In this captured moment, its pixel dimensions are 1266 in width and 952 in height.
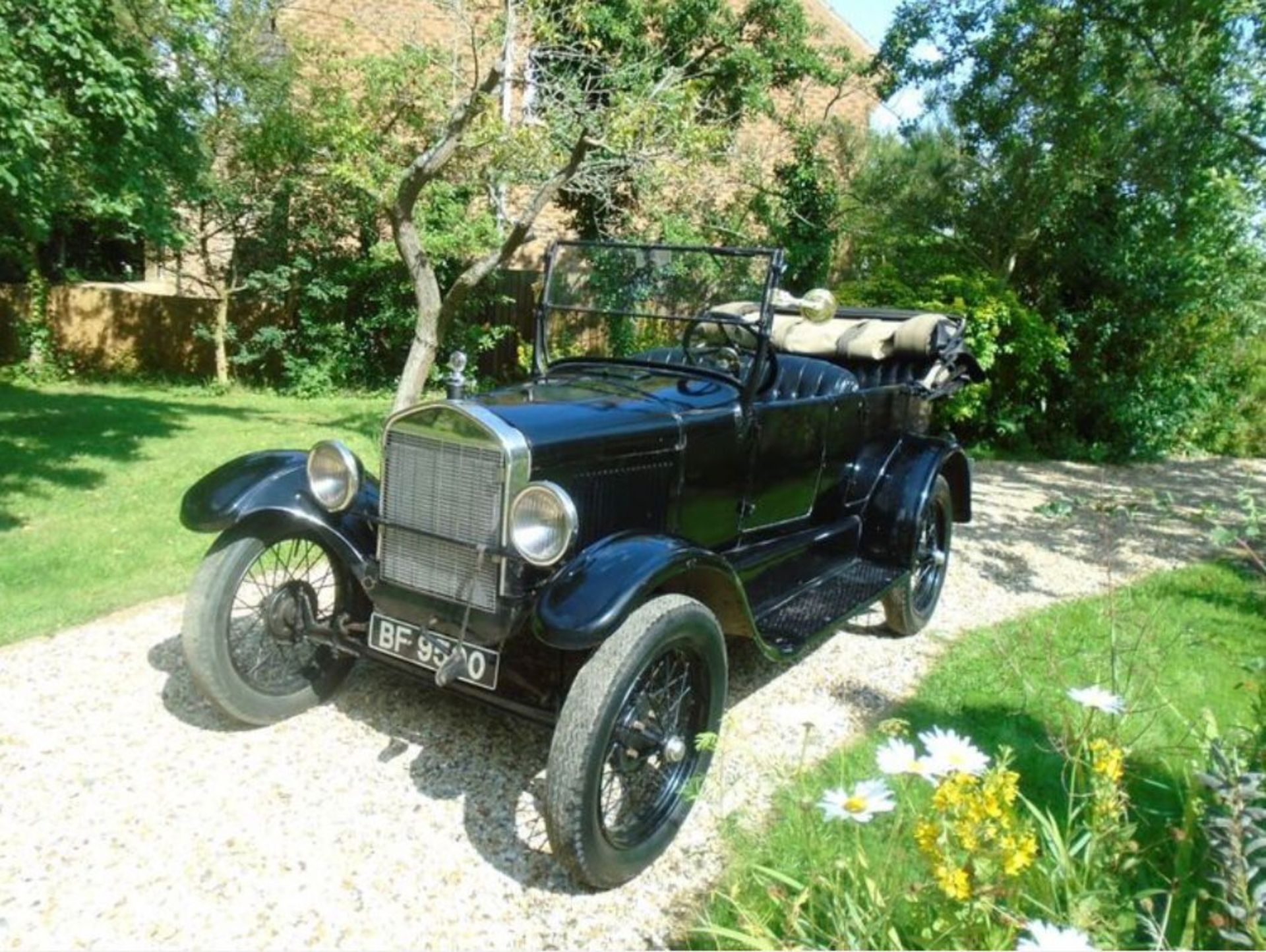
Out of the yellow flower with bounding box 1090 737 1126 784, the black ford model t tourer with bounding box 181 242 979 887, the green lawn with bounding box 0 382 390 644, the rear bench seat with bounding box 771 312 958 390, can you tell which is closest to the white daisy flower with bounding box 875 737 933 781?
the yellow flower with bounding box 1090 737 1126 784

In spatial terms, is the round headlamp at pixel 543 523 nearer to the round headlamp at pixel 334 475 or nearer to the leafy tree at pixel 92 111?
the round headlamp at pixel 334 475

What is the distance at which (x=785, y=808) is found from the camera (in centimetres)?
279

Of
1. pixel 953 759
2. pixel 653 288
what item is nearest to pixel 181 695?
pixel 653 288

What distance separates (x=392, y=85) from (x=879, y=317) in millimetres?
7408

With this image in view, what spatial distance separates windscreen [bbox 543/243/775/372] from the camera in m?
3.77

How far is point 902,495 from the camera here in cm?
448

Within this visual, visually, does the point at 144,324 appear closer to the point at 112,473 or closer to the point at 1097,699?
the point at 112,473

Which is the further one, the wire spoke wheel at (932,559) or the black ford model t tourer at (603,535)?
the wire spoke wheel at (932,559)

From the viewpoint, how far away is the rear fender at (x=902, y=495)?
4.38 metres

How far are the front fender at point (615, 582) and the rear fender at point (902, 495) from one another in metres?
1.60

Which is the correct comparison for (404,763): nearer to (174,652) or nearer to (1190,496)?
(174,652)

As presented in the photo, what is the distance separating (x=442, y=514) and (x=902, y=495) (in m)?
2.50

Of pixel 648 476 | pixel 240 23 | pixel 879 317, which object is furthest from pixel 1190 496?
pixel 240 23

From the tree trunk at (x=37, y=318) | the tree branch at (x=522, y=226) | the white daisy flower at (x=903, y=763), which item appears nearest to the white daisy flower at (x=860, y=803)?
the white daisy flower at (x=903, y=763)
